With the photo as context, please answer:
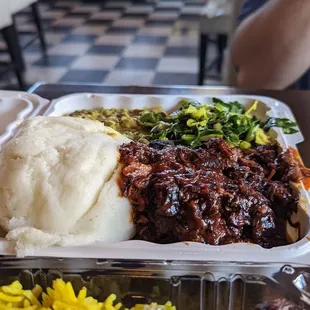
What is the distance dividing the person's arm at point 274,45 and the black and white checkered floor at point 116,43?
1.89 metres

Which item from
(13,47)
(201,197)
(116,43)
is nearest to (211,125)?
(201,197)

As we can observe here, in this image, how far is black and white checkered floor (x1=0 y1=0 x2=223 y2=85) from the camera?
3.94 m

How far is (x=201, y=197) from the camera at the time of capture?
0.96 metres

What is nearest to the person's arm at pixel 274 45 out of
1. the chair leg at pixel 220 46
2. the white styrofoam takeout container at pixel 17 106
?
the white styrofoam takeout container at pixel 17 106

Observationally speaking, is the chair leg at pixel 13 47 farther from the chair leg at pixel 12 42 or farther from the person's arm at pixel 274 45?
the person's arm at pixel 274 45

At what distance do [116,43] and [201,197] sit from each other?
391 cm

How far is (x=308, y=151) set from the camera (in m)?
1.34

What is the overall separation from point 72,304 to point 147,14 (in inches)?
200

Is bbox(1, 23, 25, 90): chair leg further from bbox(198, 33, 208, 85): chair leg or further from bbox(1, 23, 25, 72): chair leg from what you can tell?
bbox(198, 33, 208, 85): chair leg

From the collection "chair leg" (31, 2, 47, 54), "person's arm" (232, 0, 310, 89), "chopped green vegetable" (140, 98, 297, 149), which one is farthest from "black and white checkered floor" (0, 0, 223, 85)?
"chopped green vegetable" (140, 98, 297, 149)

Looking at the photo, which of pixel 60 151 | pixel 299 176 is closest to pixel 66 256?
pixel 60 151

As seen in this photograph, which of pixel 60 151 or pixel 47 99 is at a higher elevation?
pixel 60 151

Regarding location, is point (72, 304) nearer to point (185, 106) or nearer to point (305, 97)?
point (185, 106)

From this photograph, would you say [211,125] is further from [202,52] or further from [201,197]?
[202,52]
